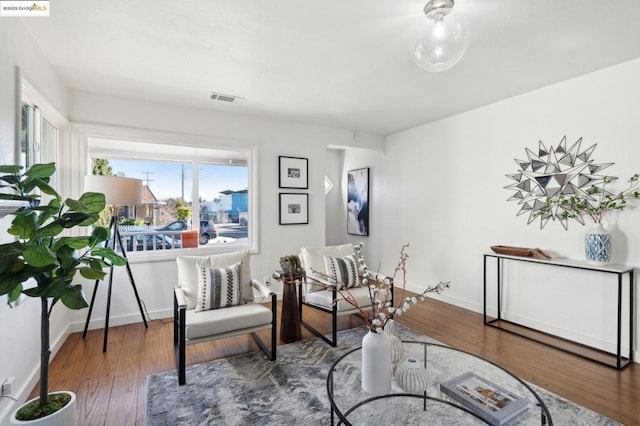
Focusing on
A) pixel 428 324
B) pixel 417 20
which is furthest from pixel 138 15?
pixel 428 324

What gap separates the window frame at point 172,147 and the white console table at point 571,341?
297 centimetres

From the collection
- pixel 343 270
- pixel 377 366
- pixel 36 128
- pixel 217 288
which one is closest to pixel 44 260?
pixel 217 288

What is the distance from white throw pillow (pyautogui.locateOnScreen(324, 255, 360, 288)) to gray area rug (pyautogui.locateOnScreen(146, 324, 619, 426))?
0.73 m

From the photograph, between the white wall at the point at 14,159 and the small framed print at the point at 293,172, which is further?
the small framed print at the point at 293,172

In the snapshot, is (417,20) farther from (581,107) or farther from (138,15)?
(581,107)

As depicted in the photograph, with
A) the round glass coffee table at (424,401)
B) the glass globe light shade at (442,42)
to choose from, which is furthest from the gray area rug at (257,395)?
the glass globe light shade at (442,42)

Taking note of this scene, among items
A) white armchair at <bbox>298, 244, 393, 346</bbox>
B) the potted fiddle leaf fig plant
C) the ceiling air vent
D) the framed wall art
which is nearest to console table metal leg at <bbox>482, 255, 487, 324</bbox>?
white armchair at <bbox>298, 244, 393, 346</bbox>

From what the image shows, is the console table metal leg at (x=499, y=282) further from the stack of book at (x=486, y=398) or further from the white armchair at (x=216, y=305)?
the white armchair at (x=216, y=305)

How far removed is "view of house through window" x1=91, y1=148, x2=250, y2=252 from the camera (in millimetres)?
3754

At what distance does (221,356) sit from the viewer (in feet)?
9.07

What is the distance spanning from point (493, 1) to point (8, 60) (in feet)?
9.75

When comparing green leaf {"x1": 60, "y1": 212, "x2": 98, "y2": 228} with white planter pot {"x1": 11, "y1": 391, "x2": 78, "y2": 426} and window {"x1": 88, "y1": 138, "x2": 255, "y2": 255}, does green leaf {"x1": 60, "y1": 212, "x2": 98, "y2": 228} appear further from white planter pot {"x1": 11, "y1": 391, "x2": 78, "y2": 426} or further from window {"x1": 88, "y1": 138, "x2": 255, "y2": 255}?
window {"x1": 88, "y1": 138, "x2": 255, "y2": 255}

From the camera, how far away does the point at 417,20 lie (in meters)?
2.06

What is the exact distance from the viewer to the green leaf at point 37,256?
1266mm
